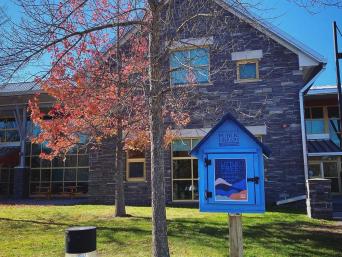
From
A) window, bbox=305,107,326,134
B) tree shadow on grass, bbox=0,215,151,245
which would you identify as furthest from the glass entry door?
tree shadow on grass, bbox=0,215,151,245

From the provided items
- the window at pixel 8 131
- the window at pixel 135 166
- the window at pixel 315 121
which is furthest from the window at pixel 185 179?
the window at pixel 8 131

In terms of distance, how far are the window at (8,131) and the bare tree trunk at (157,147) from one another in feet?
70.8

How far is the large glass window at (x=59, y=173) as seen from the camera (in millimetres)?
23875

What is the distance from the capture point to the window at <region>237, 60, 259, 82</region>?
1647cm

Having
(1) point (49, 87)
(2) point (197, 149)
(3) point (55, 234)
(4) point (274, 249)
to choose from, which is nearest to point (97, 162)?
(1) point (49, 87)

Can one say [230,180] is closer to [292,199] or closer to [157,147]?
[157,147]

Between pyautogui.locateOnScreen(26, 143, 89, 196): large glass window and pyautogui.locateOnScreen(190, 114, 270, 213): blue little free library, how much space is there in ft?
63.2

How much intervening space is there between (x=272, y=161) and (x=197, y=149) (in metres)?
11.3

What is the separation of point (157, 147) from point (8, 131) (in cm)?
2268

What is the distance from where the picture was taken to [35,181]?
24.8 meters

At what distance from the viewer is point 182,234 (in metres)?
9.27

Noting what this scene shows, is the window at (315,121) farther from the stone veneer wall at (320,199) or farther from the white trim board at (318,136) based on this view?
the stone veneer wall at (320,199)

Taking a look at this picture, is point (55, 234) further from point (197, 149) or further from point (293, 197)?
point (293, 197)

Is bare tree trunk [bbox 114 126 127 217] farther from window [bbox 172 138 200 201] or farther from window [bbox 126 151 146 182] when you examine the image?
window [bbox 172 138 200 201]
